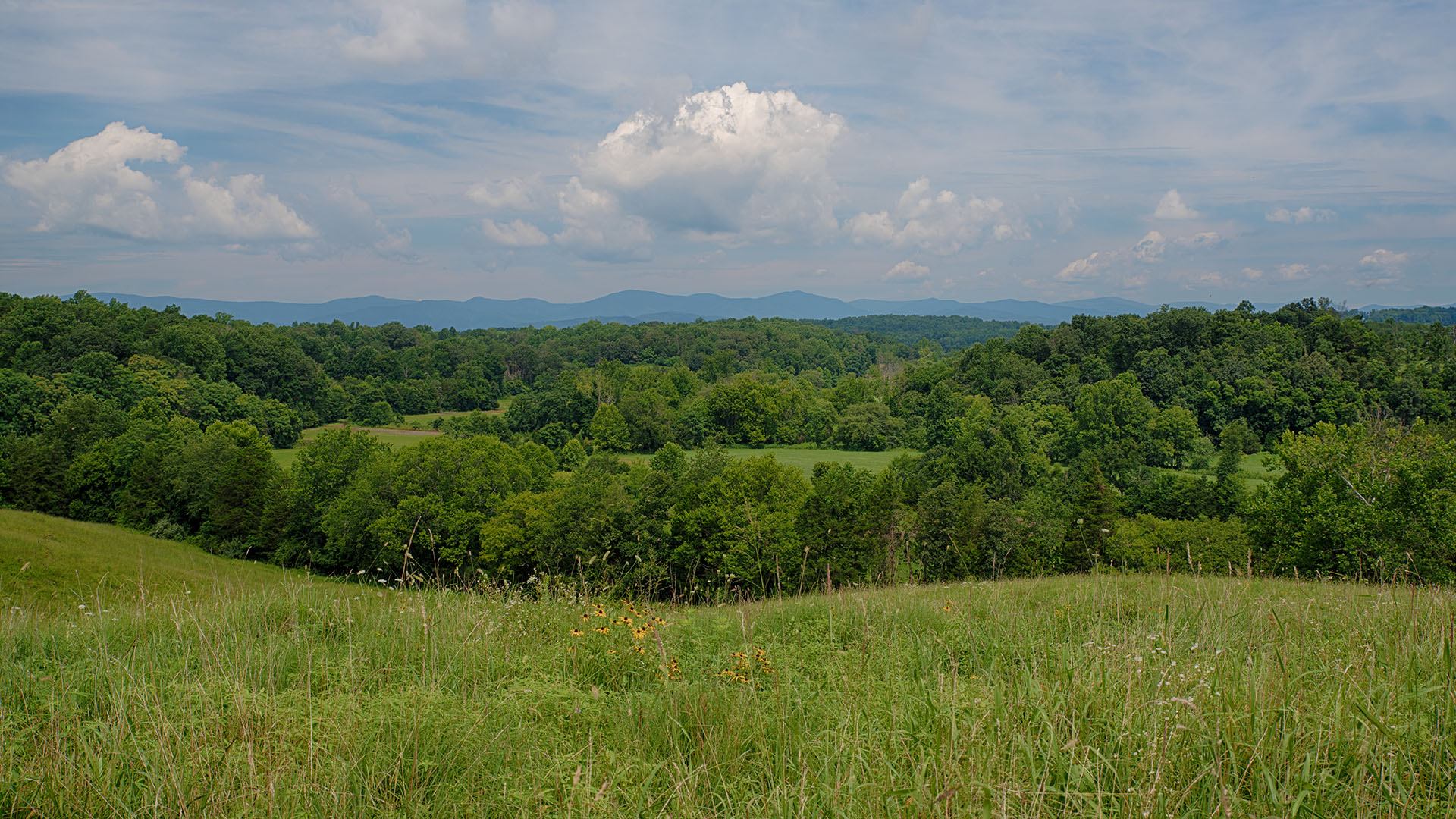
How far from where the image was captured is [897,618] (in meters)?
6.14

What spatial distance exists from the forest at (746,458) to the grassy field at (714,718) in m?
1.81

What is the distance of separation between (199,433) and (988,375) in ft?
282

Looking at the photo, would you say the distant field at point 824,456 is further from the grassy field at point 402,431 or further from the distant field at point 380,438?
the grassy field at point 402,431

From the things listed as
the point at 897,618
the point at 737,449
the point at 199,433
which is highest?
the point at 897,618

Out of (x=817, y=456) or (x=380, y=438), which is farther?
(x=817, y=456)

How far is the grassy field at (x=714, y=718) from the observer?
2705mm

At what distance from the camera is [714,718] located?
361cm

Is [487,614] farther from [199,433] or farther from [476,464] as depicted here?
[199,433]

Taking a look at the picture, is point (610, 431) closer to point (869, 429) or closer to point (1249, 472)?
point (869, 429)

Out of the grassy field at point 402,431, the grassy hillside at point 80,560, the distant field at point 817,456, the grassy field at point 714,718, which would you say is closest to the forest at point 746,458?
the grassy field at point 714,718

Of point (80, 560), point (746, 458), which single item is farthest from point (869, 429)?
point (80, 560)

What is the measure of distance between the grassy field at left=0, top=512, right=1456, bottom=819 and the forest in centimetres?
181

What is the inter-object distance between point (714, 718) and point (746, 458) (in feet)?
204

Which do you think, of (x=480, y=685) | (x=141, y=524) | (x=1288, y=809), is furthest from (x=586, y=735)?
(x=141, y=524)
